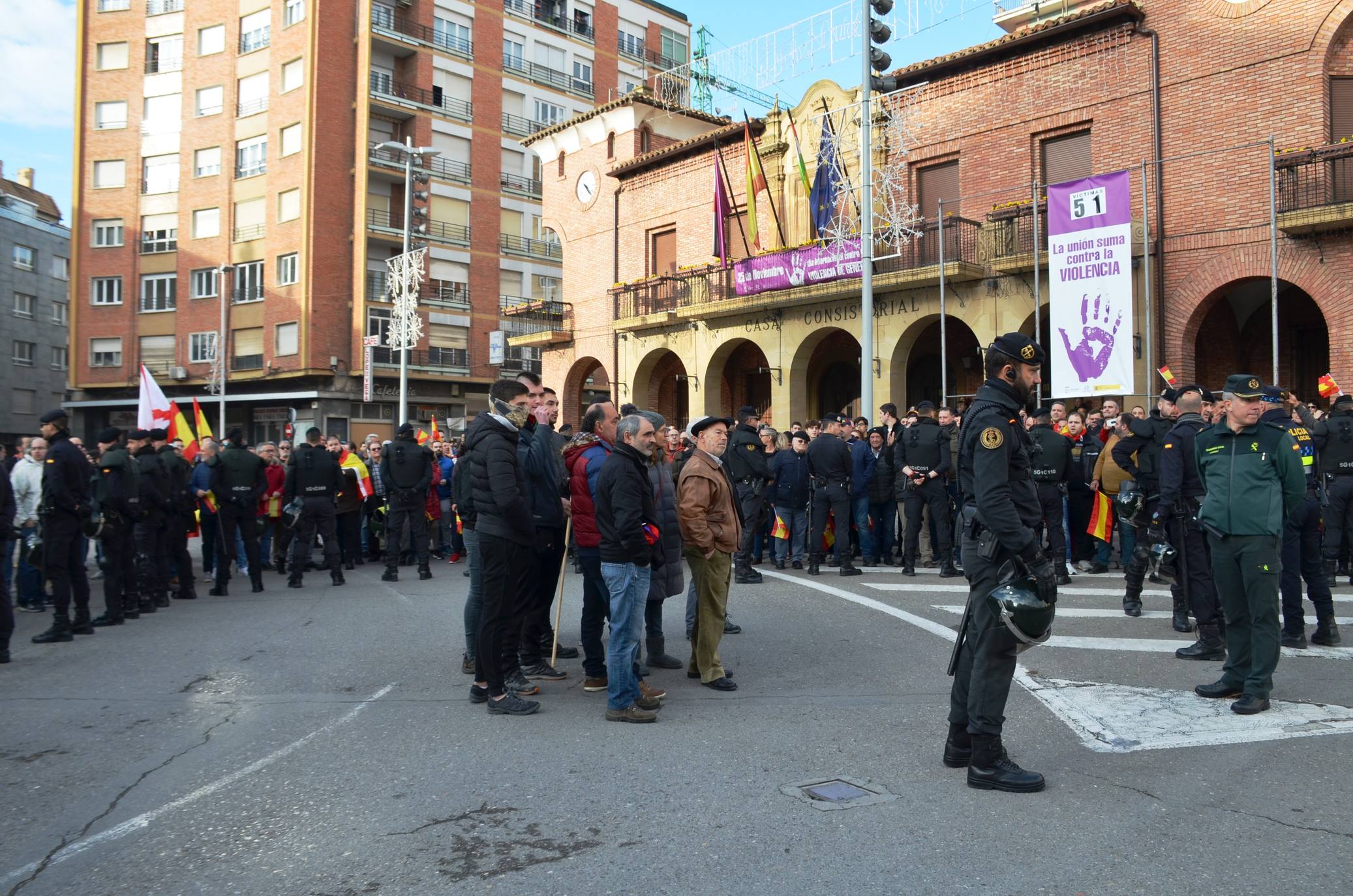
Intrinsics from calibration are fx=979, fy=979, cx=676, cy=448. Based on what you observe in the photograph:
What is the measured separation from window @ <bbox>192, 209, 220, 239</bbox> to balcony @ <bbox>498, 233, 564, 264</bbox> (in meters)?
12.6

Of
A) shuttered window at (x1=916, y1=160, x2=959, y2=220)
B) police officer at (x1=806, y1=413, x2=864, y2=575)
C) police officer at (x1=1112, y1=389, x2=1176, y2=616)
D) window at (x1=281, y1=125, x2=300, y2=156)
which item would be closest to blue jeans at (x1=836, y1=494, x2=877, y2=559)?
police officer at (x1=806, y1=413, x2=864, y2=575)

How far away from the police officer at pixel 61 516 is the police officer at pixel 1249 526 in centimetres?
930

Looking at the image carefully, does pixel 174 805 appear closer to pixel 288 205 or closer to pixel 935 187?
pixel 935 187

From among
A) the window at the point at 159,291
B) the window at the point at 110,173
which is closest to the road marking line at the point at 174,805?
the window at the point at 159,291

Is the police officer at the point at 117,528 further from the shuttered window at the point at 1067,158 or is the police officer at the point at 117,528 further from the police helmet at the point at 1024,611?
the shuttered window at the point at 1067,158

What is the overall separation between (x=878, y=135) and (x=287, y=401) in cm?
2956

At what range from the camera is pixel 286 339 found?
41750mm

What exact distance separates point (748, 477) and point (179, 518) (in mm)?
6839

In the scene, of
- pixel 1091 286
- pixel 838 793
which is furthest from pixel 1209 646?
pixel 1091 286

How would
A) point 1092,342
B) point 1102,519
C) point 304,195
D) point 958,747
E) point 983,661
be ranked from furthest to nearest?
point 304,195, point 1092,342, point 1102,519, point 958,747, point 983,661

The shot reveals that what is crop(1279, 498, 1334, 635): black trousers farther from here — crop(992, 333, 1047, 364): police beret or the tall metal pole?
the tall metal pole

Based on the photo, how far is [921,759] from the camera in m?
5.03

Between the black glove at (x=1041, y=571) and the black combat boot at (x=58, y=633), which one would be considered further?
the black combat boot at (x=58, y=633)

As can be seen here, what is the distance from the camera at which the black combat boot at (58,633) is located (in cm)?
894
